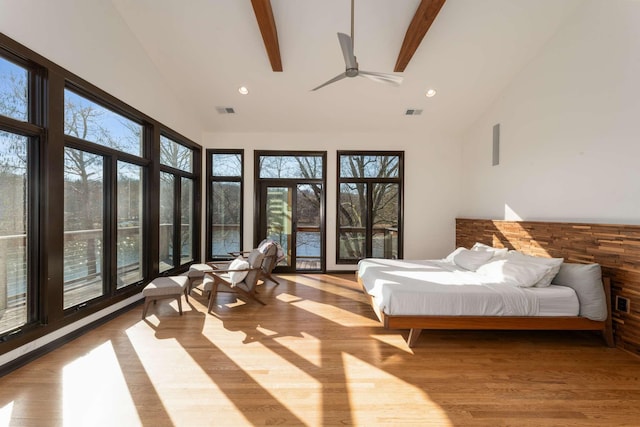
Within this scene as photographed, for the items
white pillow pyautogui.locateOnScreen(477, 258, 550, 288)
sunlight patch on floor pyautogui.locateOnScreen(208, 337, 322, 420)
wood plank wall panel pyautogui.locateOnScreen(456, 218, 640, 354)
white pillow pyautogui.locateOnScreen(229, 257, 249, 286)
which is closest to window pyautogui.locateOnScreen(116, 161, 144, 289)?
white pillow pyautogui.locateOnScreen(229, 257, 249, 286)

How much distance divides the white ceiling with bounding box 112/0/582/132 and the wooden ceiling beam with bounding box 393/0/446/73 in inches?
7.6

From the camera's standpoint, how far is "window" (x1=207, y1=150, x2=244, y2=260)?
237 inches

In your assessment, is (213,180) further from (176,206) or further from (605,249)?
(605,249)

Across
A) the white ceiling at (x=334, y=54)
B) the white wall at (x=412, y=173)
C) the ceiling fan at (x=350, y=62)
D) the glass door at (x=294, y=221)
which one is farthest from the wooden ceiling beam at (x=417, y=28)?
the glass door at (x=294, y=221)

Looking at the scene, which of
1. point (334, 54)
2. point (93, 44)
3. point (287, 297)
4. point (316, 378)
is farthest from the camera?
point (287, 297)

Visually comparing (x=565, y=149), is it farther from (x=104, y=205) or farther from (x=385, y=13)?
(x=104, y=205)

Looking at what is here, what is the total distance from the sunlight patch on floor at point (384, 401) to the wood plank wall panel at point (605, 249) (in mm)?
2381

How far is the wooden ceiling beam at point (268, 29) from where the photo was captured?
9.99 feet

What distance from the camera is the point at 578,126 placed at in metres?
3.32

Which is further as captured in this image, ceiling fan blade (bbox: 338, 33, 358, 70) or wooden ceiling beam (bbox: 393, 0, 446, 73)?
wooden ceiling beam (bbox: 393, 0, 446, 73)

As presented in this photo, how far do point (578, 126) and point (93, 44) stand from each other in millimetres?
5760

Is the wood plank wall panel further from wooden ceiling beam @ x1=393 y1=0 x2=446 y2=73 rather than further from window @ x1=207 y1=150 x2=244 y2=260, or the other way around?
window @ x1=207 y1=150 x2=244 y2=260

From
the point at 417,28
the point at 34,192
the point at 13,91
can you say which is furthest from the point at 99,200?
the point at 417,28

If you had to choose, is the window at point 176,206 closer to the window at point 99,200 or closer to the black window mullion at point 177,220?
the black window mullion at point 177,220
